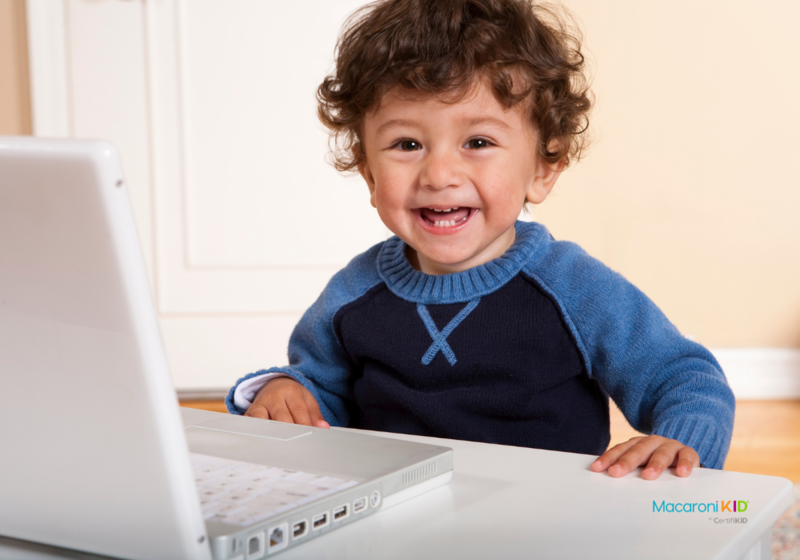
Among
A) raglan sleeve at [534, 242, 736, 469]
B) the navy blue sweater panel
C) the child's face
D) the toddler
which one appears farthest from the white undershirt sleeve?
raglan sleeve at [534, 242, 736, 469]

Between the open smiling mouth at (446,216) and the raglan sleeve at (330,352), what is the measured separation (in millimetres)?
108

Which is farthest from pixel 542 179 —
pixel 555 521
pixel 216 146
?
pixel 216 146

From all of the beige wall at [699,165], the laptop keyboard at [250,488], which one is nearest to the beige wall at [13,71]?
the beige wall at [699,165]

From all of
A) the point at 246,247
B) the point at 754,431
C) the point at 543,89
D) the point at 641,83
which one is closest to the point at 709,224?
the point at 641,83

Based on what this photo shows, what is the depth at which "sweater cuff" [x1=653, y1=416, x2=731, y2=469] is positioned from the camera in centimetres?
67

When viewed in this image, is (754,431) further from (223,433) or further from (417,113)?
(223,433)

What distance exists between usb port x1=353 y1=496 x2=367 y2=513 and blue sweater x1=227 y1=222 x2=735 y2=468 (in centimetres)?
41

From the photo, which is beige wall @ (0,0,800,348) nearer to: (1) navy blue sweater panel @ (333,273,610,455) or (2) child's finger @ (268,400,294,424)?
(1) navy blue sweater panel @ (333,273,610,455)

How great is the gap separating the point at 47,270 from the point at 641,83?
7.52 feet

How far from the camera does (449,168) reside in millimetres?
858

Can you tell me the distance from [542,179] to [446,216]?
180mm

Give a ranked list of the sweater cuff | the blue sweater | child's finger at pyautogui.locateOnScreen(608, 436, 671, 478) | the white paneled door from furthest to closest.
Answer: the white paneled door → the blue sweater → the sweater cuff → child's finger at pyautogui.locateOnScreen(608, 436, 671, 478)

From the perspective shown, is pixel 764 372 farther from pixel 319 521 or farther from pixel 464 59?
pixel 319 521

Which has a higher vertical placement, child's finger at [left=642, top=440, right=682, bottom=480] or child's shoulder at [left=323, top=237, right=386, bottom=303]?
child's shoulder at [left=323, top=237, right=386, bottom=303]
